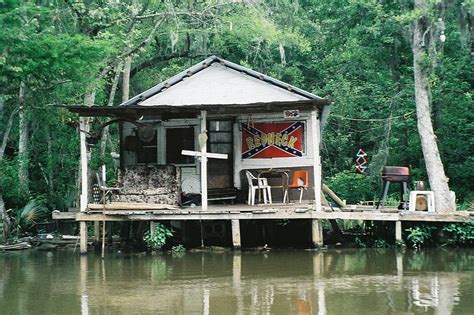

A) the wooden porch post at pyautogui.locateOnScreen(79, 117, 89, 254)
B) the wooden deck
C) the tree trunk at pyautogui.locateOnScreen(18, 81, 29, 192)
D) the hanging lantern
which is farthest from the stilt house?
the hanging lantern

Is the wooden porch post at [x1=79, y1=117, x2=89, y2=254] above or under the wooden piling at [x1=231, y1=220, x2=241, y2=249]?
above

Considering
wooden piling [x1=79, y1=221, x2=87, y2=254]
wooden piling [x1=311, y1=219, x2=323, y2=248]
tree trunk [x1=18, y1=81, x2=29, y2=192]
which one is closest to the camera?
wooden piling [x1=311, y1=219, x2=323, y2=248]

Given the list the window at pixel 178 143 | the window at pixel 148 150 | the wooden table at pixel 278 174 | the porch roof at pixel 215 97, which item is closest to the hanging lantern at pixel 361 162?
the porch roof at pixel 215 97

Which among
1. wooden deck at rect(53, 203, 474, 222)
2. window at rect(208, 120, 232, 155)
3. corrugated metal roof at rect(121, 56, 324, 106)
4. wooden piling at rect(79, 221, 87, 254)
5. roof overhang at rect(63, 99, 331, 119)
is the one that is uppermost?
corrugated metal roof at rect(121, 56, 324, 106)

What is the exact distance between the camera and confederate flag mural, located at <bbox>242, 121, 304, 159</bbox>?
18094 mm

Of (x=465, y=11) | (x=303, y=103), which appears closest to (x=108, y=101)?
(x=303, y=103)

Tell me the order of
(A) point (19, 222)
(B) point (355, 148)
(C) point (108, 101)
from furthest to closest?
(B) point (355, 148) → (C) point (108, 101) → (A) point (19, 222)

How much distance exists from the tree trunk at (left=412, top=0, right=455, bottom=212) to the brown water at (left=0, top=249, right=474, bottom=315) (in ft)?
6.78

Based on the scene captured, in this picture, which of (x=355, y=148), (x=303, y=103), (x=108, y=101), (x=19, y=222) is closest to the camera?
(x=303, y=103)

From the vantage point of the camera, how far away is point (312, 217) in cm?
1597

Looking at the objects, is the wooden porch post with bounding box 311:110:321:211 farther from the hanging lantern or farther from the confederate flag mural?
the hanging lantern

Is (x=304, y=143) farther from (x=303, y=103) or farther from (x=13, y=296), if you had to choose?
(x=13, y=296)

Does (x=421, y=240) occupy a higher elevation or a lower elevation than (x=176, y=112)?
lower

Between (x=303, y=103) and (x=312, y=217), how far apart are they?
8.55 ft
